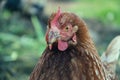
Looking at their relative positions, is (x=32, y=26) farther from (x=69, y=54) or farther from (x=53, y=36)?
(x=53, y=36)

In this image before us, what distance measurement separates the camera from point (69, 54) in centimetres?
507

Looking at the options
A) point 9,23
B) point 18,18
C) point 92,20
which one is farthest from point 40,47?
point 92,20

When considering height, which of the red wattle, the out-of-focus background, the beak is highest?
the beak

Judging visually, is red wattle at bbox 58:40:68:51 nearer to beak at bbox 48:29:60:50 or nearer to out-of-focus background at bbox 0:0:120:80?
beak at bbox 48:29:60:50

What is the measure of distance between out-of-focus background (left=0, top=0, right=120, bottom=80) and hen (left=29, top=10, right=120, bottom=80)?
202cm

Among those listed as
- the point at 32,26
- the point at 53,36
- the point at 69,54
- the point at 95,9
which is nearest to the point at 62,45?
the point at 53,36

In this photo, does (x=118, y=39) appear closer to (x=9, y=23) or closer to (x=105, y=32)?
(x=9, y=23)

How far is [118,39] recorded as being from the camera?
20.5ft

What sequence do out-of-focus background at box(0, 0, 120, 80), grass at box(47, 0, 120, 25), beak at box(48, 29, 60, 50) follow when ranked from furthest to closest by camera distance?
grass at box(47, 0, 120, 25) < out-of-focus background at box(0, 0, 120, 80) < beak at box(48, 29, 60, 50)

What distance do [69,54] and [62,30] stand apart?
0.24 meters

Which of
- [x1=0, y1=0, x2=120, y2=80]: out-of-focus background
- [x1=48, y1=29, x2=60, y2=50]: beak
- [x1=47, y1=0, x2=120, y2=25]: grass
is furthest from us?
[x1=47, y1=0, x2=120, y2=25]: grass

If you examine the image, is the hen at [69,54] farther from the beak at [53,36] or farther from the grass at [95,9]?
the grass at [95,9]

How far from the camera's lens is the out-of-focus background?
7.57 meters

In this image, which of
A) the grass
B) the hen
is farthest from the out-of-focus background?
the hen
